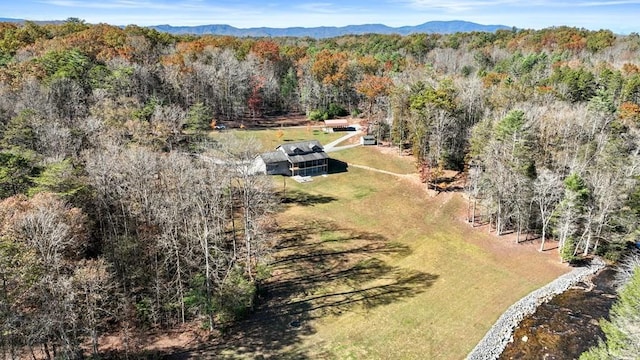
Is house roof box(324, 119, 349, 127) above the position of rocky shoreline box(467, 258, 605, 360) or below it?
above

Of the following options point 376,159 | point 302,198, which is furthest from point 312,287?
point 376,159

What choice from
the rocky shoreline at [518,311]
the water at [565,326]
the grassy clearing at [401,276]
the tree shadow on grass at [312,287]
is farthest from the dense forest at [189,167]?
the water at [565,326]

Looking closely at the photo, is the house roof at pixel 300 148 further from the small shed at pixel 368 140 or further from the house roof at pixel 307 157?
the small shed at pixel 368 140

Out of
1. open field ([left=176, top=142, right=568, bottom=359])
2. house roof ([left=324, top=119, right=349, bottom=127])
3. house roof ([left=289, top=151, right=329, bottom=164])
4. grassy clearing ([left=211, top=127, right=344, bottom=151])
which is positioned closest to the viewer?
open field ([left=176, top=142, right=568, bottom=359])

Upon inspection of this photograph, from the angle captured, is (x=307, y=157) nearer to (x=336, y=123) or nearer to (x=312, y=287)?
(x=336, y=123)

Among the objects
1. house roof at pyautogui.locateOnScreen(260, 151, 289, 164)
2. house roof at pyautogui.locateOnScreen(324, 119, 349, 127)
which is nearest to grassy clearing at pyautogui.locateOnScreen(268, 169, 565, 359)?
house roof at pyautogui.locateOnScreen(260, 151, 289, 164)

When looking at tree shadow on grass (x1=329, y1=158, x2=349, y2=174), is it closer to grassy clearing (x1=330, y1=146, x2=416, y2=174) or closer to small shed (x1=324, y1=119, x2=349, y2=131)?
grassy clearing (x1=330, y1=146, x2=416, y2=174)
